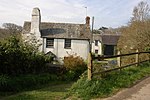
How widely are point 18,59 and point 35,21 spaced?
23923mm

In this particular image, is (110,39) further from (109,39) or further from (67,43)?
(67,43)

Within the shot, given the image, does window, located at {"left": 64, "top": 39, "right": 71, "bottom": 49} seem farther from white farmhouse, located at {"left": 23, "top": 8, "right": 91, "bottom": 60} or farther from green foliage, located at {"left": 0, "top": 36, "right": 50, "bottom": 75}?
green foliage, located at {"left": 0, "top": 36, "right": 50, "bottom": 75}

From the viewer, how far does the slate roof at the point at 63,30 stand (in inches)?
1703

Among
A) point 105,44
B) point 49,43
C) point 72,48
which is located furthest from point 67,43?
point 105,44

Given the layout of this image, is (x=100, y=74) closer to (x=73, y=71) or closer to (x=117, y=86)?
(x=117, y=86)

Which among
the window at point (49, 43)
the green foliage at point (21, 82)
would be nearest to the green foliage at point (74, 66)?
the green foliage at point (21, 82)

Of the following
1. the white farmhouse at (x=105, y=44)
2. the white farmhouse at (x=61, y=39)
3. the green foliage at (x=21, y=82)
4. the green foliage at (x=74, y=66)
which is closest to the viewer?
the green foliage at (x=21, y=82)

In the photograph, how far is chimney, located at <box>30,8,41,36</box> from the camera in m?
42.6

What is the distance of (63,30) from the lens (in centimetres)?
4453

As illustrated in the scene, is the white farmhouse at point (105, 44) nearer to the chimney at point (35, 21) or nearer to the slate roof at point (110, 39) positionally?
the slate roof at point (110, 39)

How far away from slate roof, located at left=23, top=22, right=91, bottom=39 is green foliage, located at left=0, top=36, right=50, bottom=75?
768 inches

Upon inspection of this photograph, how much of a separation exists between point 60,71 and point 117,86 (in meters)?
13.5

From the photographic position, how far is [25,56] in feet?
68.4

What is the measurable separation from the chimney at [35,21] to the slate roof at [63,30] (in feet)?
3.54
